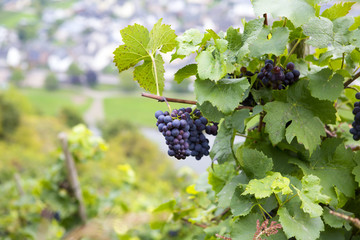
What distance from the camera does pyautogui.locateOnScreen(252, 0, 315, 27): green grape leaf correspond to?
1.32ft

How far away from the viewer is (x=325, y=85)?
48cm

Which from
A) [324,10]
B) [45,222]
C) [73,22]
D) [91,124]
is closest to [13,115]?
[91,124]

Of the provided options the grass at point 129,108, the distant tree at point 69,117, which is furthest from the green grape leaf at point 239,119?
the grass at point 129,108

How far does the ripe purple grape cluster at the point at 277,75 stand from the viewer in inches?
19.1

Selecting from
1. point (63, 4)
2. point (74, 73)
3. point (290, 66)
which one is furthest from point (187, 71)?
point (63, 4)

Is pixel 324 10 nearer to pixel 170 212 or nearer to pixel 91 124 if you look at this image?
pixel 170 212

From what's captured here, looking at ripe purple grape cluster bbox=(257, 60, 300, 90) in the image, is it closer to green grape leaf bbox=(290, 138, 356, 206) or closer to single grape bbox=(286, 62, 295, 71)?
single grape bbox=(286, 62, 295, 71)

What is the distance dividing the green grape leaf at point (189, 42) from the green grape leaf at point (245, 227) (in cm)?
23

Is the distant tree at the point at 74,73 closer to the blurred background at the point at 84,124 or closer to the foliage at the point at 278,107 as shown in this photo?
Result: the blurred background at the point at 84,124

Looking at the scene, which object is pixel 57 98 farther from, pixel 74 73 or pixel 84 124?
pixel 84 124

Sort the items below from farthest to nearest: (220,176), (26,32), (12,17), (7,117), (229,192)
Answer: (12,17) < (26,32) < (7,117) < (220,176) < (229,192)

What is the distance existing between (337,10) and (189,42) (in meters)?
0.24

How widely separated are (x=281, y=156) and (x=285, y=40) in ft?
0.59

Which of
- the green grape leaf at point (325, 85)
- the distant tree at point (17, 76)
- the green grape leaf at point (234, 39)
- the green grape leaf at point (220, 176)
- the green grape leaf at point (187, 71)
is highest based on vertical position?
the green grape leaf at point (234, 39)
